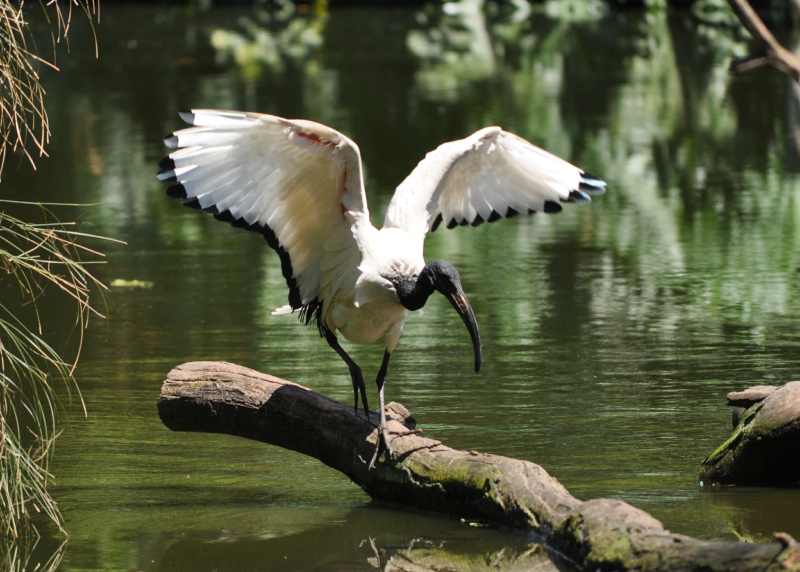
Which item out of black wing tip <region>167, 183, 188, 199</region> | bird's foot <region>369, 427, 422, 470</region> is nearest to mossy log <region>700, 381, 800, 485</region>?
bird's foot <region>369, 427, 422, 470</region>

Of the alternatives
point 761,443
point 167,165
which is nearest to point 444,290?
point 167,165

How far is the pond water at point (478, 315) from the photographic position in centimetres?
698

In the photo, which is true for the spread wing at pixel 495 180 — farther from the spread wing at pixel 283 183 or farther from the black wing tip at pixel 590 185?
the spread wing at pixel 283 183

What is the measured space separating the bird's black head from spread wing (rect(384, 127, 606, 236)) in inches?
27.6

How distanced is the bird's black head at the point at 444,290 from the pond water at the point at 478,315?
783mm

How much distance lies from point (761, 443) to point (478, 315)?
161 inches

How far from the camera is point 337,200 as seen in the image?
24.6 feet

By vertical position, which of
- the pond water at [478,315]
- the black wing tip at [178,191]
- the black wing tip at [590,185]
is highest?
the black wing tip at [178,191]

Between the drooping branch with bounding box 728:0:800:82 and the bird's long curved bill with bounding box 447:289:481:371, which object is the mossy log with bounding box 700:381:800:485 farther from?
the drooping branch with bounding box 728:0:800:82

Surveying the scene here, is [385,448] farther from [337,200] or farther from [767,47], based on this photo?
[767,47]

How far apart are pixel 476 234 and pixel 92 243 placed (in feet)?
9.98

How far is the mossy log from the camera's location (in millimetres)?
6789

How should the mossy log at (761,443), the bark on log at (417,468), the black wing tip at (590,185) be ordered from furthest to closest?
the black wing tip at (590,185), the mossy log at (761,443), the bark on log at (417,468)

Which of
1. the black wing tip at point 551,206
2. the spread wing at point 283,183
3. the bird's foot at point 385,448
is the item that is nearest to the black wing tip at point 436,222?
the black wing tip at point 551,206
